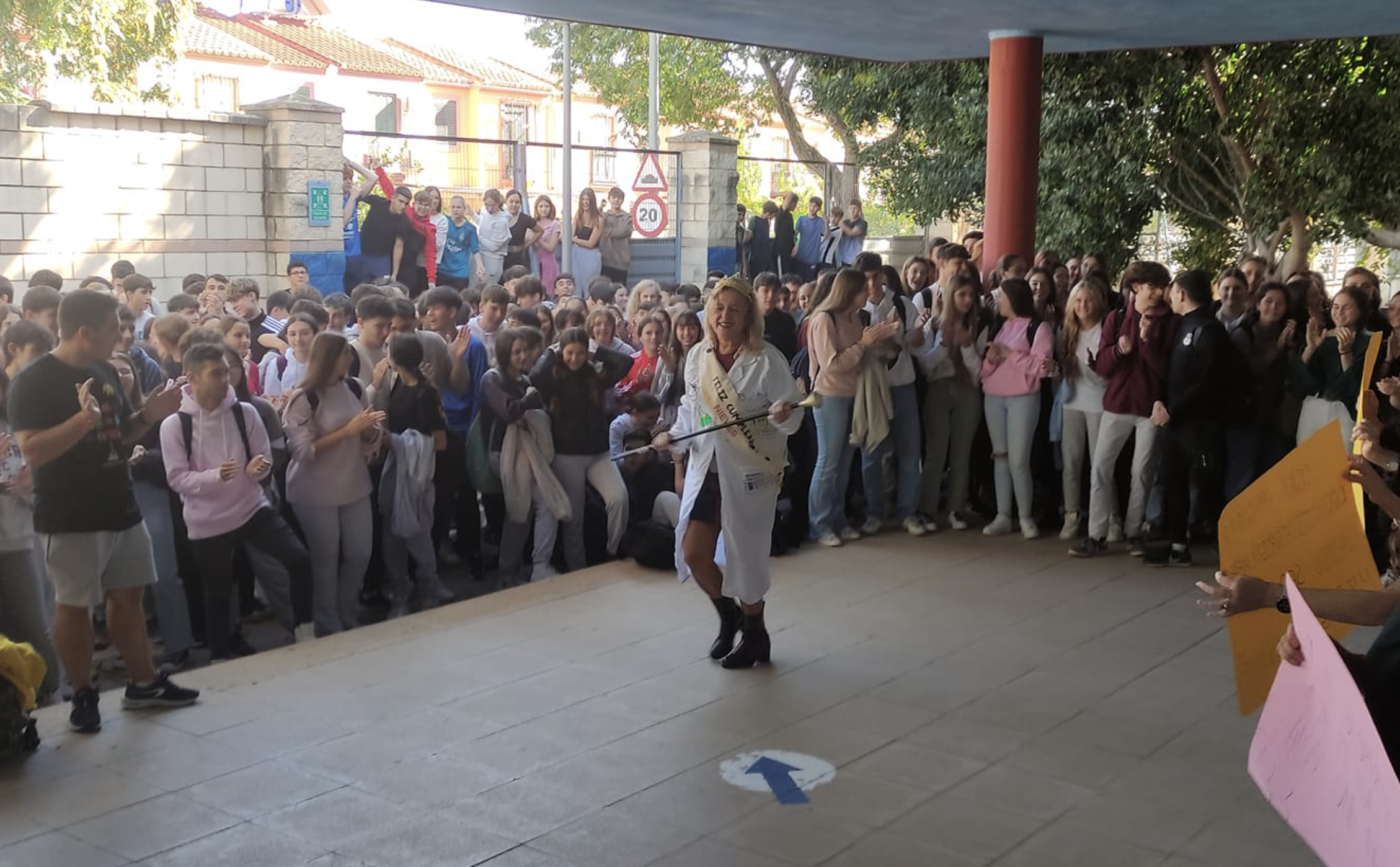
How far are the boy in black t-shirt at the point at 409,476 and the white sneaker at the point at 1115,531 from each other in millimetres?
4329

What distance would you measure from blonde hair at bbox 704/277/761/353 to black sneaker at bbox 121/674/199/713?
2.83m

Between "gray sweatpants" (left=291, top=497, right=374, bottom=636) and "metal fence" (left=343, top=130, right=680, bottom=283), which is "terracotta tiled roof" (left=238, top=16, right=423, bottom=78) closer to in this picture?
"metal fence" (left=343, top=130, right=680, bottom=283)

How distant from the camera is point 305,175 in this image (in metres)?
15.9

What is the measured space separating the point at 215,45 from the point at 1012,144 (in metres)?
37.7

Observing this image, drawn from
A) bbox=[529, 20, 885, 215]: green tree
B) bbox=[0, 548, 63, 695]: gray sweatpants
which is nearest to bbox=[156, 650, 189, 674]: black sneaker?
bbox=[0, 548, 63, 695]: gray sweatpants

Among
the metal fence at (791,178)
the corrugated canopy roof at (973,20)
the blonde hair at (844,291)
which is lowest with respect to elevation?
the blonde hair at (844,291)

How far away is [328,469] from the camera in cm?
739

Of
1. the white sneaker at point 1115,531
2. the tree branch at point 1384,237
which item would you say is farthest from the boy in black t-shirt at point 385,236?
the tree branch at point 1384,237

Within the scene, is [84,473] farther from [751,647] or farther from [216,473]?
[751,647]

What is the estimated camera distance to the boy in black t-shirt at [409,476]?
7844 millimetres

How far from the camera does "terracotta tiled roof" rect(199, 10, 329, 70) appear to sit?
45.3 m

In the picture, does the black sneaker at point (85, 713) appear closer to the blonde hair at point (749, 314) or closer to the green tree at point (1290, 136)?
the blonde hair at point (749, 314)

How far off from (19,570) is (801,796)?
3.60 m

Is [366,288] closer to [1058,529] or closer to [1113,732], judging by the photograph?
[1058,529]
